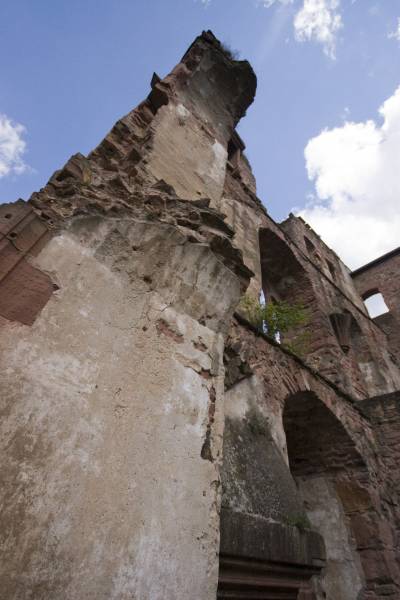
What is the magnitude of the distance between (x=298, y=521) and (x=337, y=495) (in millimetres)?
3060

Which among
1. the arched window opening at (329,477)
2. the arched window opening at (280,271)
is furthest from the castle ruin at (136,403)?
the arched window opening at (280,271)

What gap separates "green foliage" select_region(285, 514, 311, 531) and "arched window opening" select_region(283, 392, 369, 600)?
6.91 feet

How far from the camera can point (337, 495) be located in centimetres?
497

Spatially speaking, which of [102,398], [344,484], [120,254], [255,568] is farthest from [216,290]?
[344,484]

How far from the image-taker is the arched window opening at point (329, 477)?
14.6ft

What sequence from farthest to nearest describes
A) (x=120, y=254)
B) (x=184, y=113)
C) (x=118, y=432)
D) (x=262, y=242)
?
(x=262, y=242), (x=184, y=113), (x=120, y=254), (x=118, y=432)

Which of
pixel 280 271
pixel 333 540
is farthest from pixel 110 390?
pixel 280 271

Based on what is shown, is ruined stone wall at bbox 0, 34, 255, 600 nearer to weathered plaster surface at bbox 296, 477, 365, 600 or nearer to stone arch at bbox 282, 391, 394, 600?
stone arch at bbox 282, 391, 394, 600

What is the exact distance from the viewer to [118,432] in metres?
1.38

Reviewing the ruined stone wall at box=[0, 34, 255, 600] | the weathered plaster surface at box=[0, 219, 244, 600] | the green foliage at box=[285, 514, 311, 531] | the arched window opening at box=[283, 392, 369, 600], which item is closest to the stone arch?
the arched window opening at box=[283, 392, 369, 600]

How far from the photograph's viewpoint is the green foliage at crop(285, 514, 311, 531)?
2.41 m

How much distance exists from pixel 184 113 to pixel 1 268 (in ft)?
13.9

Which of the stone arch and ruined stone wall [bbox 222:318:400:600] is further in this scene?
the stone arch

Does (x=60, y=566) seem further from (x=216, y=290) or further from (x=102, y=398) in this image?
(x=216, y=290)
